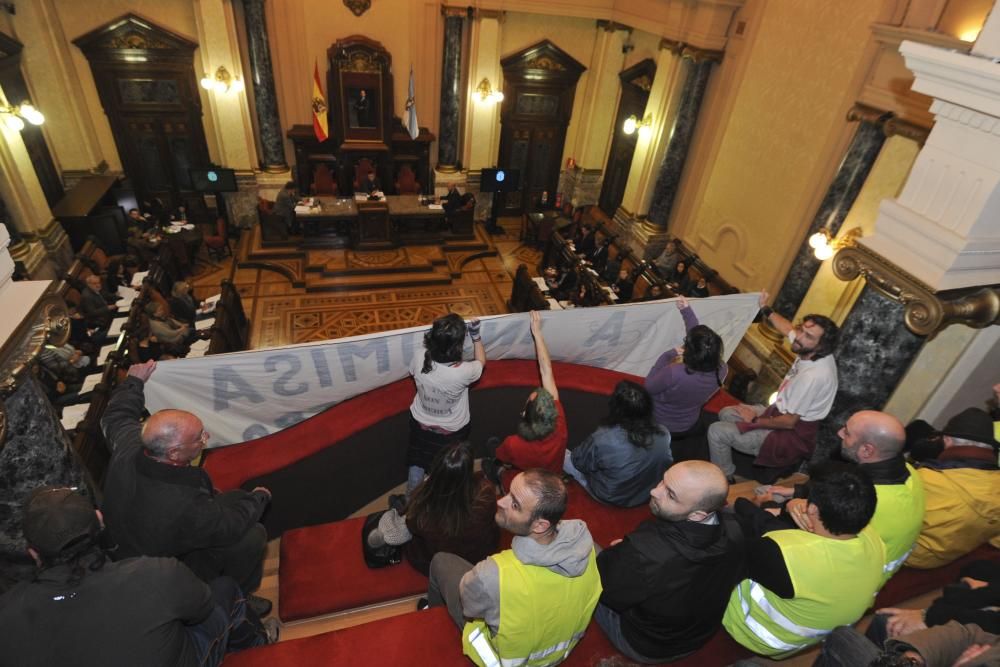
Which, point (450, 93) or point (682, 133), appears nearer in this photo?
point (682, 133)

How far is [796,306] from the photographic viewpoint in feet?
24.1

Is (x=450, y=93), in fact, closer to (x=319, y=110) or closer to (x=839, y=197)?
(x=319, y=110)

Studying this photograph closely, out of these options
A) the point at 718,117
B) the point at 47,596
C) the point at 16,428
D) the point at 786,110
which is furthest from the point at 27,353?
the point at 718,117

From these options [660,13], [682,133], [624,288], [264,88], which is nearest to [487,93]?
[660,13]

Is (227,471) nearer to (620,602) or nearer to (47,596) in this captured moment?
(47,596)

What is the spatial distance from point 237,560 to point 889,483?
3.19 metres

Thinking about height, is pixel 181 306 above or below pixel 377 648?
below

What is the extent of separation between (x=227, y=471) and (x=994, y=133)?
15.0 ft

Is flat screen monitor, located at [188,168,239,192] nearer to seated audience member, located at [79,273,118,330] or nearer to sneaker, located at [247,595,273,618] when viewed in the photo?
seated audience member, located at [79,273,118,330]

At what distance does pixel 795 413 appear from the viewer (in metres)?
3.66

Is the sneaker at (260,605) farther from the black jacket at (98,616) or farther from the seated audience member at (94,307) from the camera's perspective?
the seated audience member at (94,307)

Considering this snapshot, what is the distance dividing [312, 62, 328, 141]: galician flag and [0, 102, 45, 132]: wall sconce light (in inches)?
157

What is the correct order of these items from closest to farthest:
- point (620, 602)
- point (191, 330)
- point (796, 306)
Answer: point (620, 602) → point (191, 330) → point (796, 306)

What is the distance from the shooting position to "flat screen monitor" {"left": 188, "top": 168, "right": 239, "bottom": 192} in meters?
10.2
